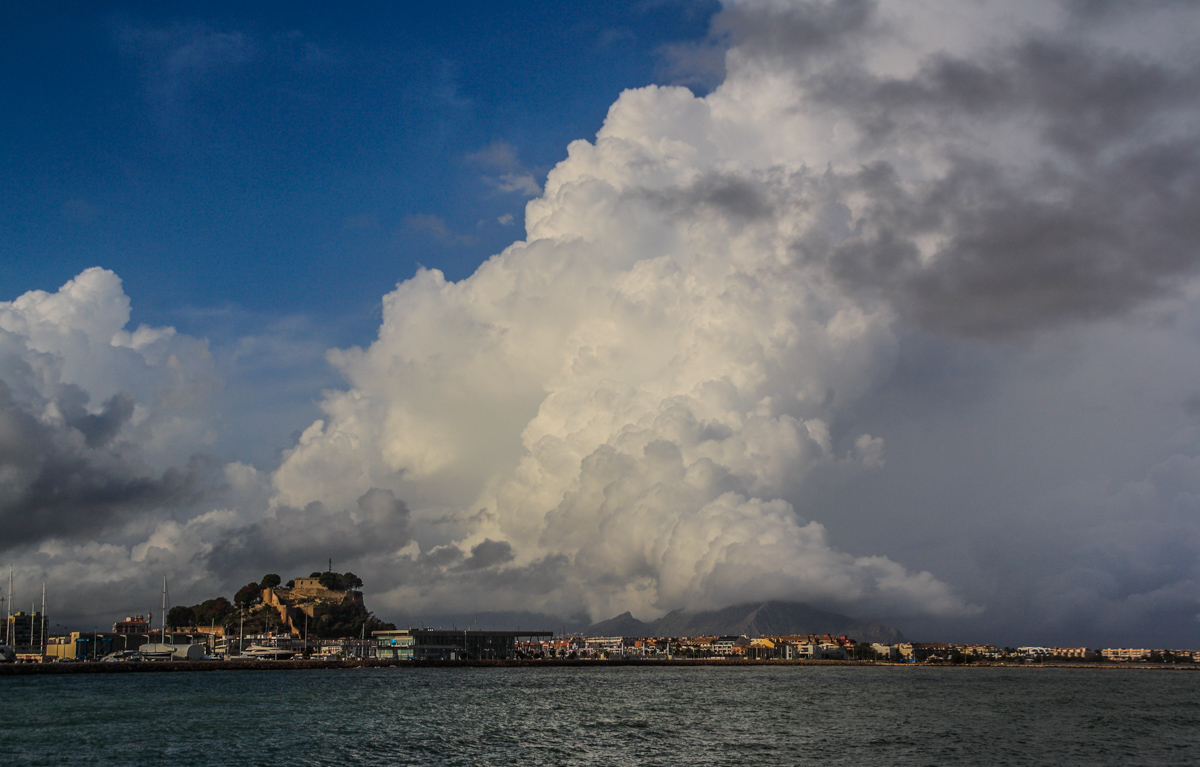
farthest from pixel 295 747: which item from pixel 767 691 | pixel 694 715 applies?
pixel 767 691

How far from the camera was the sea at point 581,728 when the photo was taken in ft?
164

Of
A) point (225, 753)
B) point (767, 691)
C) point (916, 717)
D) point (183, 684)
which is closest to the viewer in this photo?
point (225, 753)

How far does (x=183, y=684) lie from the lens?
12100cm

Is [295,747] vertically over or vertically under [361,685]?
over

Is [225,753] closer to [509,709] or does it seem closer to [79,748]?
[79,748]

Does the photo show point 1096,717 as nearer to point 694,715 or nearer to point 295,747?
point 694,715

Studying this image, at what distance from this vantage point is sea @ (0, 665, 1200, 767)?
5003 centimetres

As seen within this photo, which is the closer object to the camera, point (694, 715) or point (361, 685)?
point (694, 715)

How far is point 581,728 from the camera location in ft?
213

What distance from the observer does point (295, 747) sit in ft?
173

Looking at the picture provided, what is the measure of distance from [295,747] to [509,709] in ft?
103

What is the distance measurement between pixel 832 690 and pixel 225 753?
85.2 meters

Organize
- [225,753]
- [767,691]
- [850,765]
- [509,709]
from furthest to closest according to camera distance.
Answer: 1. [767,691]
2. [509,709]
3. [225,753]
4. [850,765]

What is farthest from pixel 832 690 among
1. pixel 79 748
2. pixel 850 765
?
pixel 79 748
